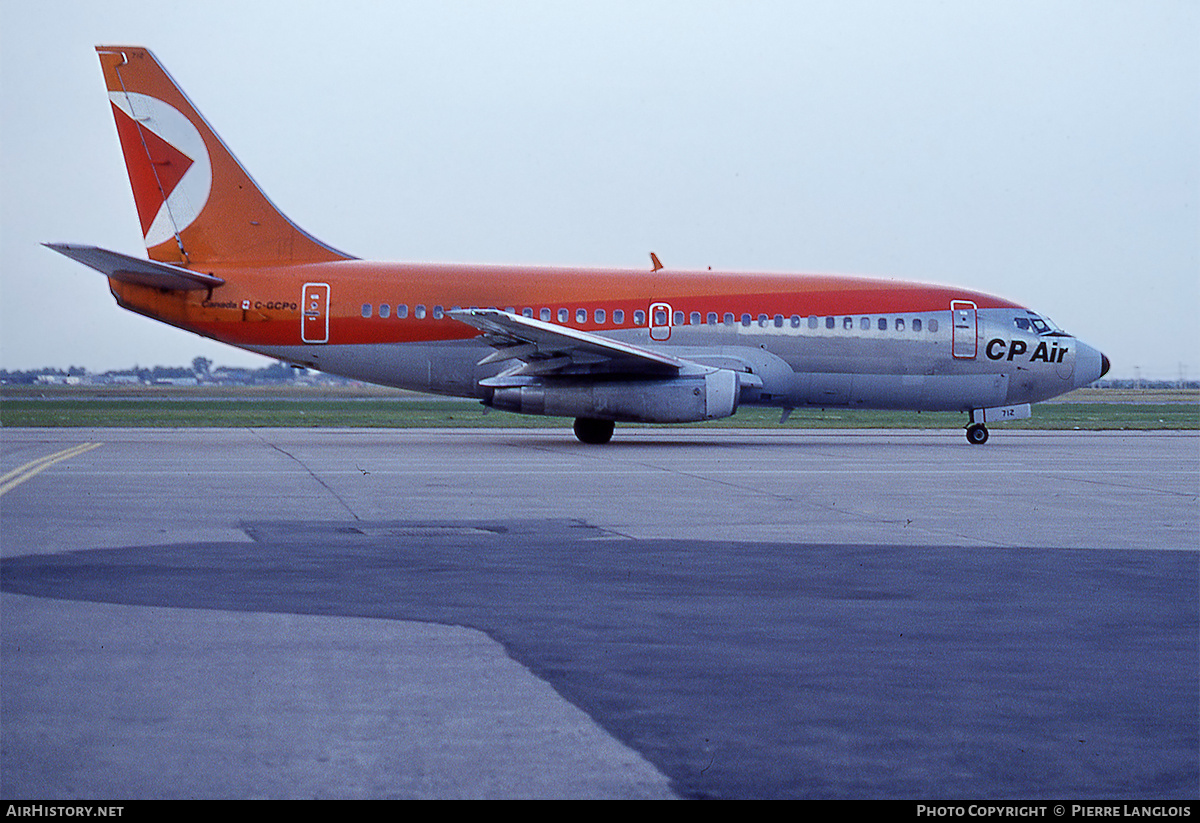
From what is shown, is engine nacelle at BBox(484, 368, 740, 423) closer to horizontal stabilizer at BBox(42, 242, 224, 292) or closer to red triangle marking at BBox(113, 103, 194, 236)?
horizontal stabilizer at BBox(42, 242, 224, 292)

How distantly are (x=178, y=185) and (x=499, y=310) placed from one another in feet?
24.3

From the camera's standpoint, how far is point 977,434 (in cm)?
2719

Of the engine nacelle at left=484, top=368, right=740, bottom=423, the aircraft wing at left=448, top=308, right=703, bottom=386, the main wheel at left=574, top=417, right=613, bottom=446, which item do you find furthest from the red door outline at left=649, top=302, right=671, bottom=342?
the main wheel at left=574, top=417, right=613, bottom=446

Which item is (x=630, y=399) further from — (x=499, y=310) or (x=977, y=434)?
(x=977, y=434)

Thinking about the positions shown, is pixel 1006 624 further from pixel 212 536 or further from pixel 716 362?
pixel 716 362

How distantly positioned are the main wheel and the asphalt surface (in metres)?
10.9

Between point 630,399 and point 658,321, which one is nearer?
point 630,399

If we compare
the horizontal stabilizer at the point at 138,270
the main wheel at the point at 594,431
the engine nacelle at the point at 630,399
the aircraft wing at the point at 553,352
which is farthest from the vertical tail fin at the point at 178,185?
the main wheel at the point at 594,431

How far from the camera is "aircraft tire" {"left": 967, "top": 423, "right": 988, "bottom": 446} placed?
27016 millimetres

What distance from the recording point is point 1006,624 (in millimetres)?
6910

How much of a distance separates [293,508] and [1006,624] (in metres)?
7.86

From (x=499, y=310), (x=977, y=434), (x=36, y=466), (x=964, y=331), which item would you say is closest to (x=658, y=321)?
(x=499, y=310)

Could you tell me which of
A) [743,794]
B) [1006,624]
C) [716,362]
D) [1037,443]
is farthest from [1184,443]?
[743,794]

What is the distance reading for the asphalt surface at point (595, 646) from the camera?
14.1 ft
